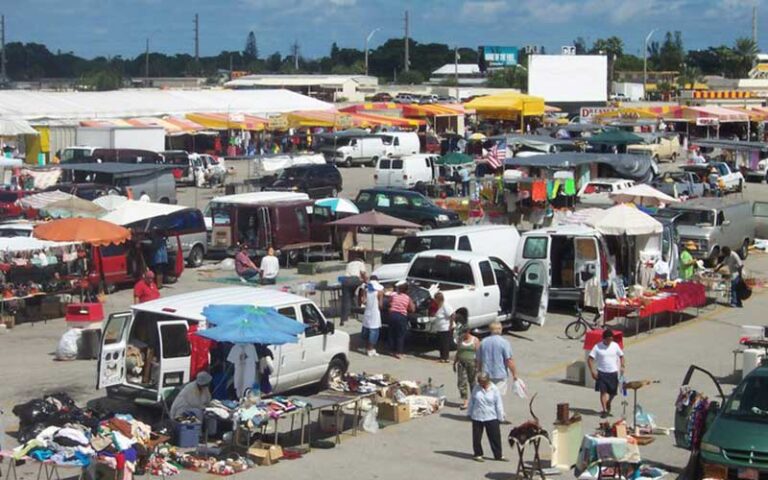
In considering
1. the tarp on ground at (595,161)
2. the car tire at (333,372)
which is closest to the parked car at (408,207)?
the tarp on ground at (595,161)

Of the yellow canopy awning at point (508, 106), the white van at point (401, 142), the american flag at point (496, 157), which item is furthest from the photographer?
the yellow canopy awning at point (508, 106)

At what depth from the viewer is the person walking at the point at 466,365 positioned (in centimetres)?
1697

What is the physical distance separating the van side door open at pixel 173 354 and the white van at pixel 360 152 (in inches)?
1778

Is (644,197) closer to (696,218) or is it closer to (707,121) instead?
(696,218)

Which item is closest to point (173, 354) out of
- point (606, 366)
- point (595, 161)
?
point (606, 366)

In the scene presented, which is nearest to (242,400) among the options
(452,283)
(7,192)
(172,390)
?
(172,390)

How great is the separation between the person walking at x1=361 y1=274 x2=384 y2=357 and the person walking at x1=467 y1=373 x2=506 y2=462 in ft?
19.5

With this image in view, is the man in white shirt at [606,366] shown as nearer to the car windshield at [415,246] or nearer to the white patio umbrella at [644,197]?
the car windshield at [415,246]

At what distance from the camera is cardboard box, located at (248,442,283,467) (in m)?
14.0

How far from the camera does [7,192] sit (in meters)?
35.2

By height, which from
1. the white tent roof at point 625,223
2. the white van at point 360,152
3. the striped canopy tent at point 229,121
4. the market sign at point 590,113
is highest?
the market sign at point 590,113

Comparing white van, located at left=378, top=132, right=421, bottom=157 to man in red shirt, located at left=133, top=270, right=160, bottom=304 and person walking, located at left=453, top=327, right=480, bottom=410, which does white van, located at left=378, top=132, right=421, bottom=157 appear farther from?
person walking, located at left=453, top=327, right=480, bottom=410

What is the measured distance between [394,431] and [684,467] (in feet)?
12.4

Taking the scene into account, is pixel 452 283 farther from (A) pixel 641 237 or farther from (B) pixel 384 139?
(B) pixel 384 139
